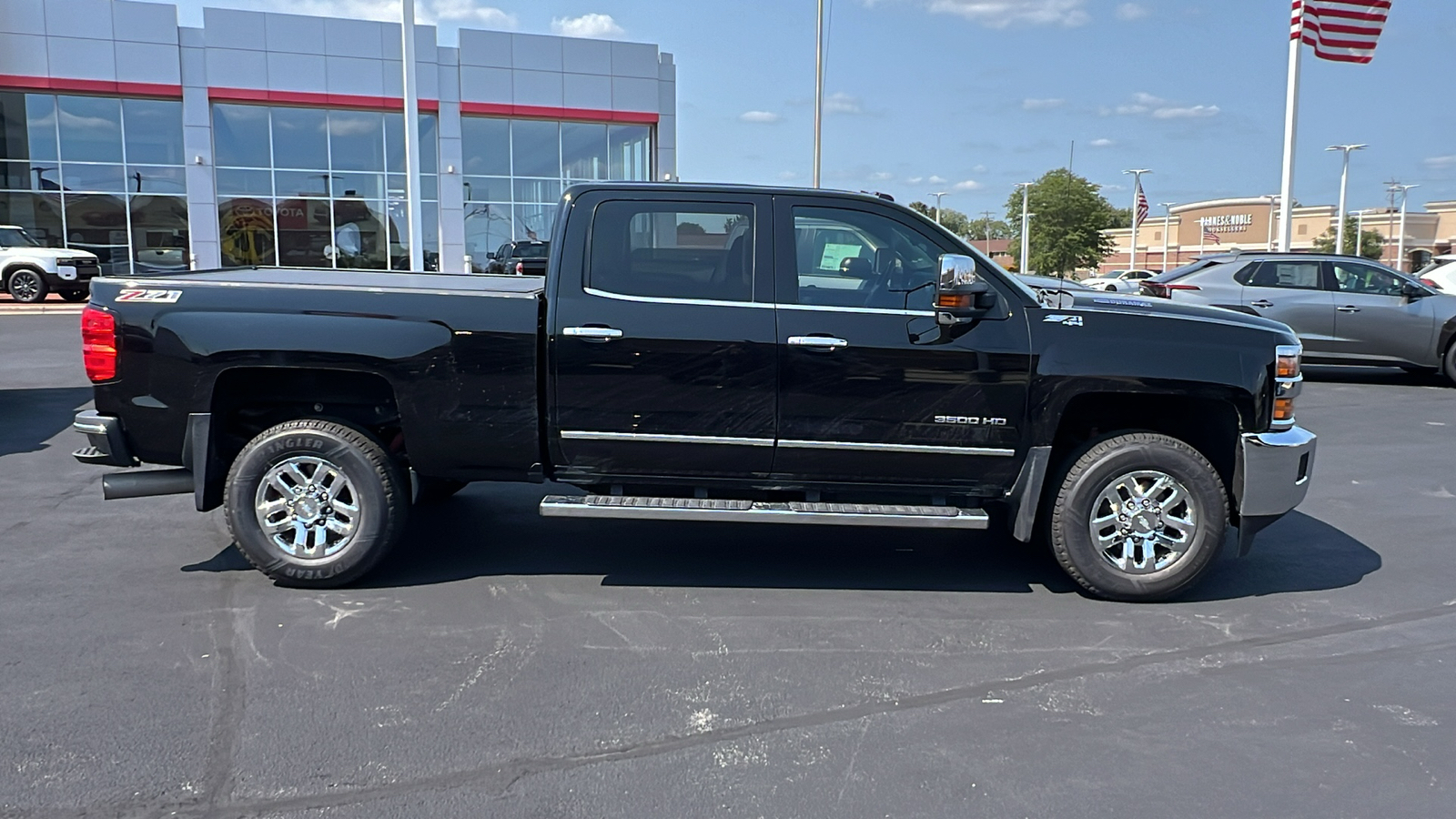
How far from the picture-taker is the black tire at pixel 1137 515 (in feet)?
17.1

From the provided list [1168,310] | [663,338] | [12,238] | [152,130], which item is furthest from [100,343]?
[152,130]

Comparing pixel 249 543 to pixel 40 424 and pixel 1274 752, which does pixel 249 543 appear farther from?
pixel 40 424

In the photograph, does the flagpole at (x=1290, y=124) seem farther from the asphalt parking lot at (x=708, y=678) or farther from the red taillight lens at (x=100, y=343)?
the red taillight lens at (x=100, y=343)

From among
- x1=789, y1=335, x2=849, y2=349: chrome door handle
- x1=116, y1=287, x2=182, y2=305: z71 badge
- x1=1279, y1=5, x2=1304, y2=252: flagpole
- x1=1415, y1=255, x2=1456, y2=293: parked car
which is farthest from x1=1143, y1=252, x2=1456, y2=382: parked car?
x1=116, y1=287, x2=182, y2=305: z71 badge

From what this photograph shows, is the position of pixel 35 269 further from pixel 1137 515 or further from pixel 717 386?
pixel 1137 515

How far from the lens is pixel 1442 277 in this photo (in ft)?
48.2

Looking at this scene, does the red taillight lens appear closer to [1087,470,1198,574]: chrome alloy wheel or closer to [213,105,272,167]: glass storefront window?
[1087,470,1198,574]: chrome alloy wheel

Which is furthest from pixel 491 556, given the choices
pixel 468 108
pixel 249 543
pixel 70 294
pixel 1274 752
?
pixel 468 108

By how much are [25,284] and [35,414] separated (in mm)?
17289

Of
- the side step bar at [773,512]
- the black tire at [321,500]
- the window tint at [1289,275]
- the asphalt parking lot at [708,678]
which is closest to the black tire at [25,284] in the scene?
the asphalt parking lot at [708,678]

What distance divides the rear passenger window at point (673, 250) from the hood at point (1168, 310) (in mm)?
1726

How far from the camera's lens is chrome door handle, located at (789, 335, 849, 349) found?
5.14m

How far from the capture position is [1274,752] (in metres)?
3.75

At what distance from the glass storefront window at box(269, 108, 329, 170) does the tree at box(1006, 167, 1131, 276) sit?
5214cm
